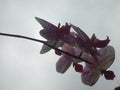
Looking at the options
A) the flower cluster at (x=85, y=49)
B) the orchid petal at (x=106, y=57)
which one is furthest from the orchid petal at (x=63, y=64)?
the orchid petal at (x=106, y=57)

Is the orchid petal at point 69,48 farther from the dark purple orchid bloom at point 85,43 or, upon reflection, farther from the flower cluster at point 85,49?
the dark purple orchid bloom at point 85,43

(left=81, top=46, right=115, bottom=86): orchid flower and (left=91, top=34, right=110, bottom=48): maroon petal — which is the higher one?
(left=91, top=34, right=110, bottom=48): maroon petal

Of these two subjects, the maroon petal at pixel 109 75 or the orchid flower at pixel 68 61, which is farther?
the orchid flower at pixel 68 61

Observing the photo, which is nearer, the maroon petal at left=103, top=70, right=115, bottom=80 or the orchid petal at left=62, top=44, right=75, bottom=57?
the maroon petal at left=103, top=70, right=115, bottom=80

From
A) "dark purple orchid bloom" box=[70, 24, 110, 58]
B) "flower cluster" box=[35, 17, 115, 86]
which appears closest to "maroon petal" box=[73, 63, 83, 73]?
"flower cluster" box=[35, 17, 115, 86]

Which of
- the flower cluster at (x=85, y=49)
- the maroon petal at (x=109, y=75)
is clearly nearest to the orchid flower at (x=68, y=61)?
the flower cluster at (x=85, y=49)

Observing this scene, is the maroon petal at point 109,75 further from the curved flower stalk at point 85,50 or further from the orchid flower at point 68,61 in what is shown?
the orchid flower at point 68,61

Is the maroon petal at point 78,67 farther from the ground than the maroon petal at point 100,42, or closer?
closer

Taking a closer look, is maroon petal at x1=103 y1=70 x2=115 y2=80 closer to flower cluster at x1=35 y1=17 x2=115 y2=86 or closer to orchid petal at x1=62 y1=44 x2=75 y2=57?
flower cluster at x1=35 y1=17 x2=115 y2=86

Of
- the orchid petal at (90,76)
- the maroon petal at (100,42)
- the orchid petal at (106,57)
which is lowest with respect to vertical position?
the orchid petal at (90,76)
